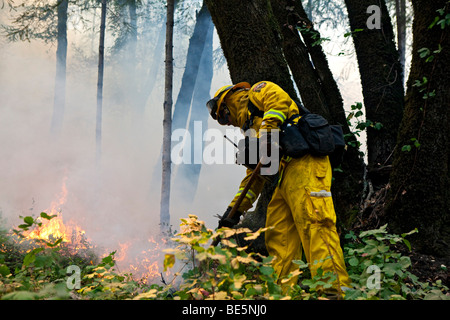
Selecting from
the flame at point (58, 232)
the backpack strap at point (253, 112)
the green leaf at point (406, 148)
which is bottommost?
the flame at point (58, 232)

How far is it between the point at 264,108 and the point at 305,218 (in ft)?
3.41

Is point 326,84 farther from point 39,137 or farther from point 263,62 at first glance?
point 39,137

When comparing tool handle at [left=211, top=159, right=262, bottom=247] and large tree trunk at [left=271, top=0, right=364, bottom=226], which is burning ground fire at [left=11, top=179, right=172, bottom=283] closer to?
tool handle at [left=211, top=159, right=262, bottom=247]

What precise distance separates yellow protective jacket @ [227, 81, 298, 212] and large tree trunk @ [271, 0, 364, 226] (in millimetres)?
1730

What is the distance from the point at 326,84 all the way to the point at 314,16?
32.3 feet

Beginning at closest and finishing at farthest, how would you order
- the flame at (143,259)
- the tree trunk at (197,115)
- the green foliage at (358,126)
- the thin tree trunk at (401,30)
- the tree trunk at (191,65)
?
the green foliage at (358,126)
the flame at (143,259)
the thin tree trunk at (401,30)
the tree trunk at (191,65)
the tree trunk at (197,115)

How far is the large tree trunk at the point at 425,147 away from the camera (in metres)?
3.66

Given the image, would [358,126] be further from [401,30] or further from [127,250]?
[127,250]

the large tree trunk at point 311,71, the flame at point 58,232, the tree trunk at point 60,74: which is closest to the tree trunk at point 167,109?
the flame at point 58,232

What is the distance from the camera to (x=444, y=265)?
12.0ft

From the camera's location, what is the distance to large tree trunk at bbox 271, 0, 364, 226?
495cm

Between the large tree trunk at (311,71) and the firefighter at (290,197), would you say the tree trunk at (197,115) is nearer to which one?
the large tree trunk at (311,71)
